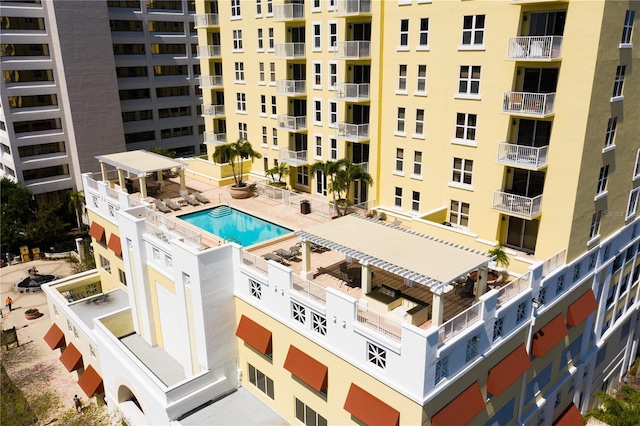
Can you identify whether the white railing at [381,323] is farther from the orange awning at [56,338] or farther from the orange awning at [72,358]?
the orange awning at [56,338]

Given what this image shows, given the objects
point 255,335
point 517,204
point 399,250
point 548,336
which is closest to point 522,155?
point 517,204

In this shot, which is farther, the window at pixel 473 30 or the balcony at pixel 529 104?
the window at pixel 473 30

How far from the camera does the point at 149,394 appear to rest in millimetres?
24844

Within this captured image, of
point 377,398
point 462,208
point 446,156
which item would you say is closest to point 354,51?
point 446,156

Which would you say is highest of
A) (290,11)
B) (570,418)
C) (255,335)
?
(290,11)

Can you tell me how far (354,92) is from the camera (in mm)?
33000

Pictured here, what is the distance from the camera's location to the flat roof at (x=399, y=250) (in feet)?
63.9

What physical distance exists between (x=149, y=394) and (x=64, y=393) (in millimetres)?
16792

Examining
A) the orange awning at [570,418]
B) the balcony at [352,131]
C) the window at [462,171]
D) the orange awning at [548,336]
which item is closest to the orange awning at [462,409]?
the orange awning at [548,336]

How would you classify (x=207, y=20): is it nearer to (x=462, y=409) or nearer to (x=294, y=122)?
(x=294, y=122)

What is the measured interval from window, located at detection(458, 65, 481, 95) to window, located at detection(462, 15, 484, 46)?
1.31m

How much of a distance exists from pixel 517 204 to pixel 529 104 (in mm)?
5177

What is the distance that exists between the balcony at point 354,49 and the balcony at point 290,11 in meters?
5.61

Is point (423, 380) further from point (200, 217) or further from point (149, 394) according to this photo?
point (200, 217)
